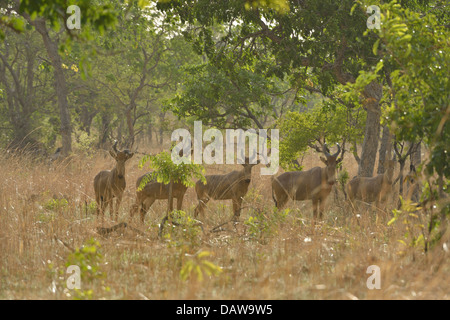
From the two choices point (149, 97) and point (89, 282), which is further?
point (149, 97)

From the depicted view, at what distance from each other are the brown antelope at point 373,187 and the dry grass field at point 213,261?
175cm

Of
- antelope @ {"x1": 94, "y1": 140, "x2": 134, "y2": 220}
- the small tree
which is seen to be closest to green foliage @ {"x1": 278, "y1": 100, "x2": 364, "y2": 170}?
antelope @ {"x1": 94, "y1": 140, "x2": 134, "y2": 220}

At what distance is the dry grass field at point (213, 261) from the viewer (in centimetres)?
468

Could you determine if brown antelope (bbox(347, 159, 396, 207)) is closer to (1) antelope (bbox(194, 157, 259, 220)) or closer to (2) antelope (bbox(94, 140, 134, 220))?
(1) antelope (bbox(194, 157, 259, 220))

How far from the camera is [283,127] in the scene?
12688 mm

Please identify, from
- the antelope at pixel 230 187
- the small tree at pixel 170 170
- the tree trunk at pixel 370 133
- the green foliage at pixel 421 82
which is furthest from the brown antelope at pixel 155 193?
the tree trunk at pixel 370 133

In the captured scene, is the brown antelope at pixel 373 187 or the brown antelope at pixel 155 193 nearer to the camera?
the brown antelope at pixel 155 193

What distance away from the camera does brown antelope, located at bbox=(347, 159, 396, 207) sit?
891 centimetres

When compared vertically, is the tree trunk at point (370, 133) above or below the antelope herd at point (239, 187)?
above

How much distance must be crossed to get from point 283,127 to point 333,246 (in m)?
6.65

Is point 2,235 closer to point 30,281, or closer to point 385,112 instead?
point 30,281

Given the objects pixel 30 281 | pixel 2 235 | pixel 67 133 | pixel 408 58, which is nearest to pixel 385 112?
pixel 408 58

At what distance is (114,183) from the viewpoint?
8.66 meters

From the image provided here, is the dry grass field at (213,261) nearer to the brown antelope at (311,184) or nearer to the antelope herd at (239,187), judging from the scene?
the antelope herd at (239,187)
